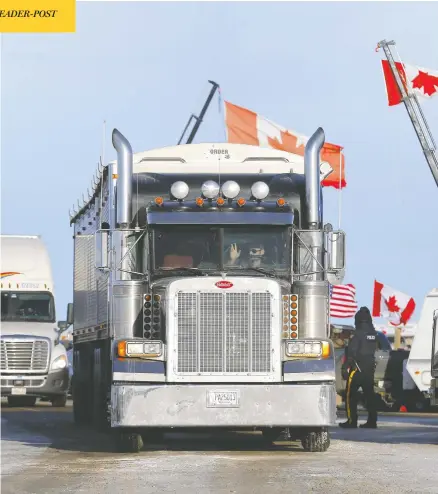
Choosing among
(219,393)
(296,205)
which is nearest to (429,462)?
(219,393)

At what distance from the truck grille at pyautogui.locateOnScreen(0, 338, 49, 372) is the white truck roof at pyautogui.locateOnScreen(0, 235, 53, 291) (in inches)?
55.2

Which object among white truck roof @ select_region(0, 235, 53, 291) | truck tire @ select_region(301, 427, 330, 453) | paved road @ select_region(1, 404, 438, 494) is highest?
white truck roof @ select_region(0, 235, 53, 291)

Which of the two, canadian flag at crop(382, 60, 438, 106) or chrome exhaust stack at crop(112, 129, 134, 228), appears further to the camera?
canadian flag at crop(382, 60, 438, 106)

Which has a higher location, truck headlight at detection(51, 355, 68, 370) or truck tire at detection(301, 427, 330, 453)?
truck headlight at detection(51, 355, 68, 370)

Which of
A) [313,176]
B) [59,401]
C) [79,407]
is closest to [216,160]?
[313,176]

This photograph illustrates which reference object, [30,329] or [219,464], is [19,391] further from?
[219,464]

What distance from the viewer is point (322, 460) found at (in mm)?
17578

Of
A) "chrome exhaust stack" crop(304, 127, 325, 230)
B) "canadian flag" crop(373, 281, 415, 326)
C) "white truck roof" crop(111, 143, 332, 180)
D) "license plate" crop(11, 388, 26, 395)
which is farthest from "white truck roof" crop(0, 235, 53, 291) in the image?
"canadian flag" crop(373, 281, 415, 326)

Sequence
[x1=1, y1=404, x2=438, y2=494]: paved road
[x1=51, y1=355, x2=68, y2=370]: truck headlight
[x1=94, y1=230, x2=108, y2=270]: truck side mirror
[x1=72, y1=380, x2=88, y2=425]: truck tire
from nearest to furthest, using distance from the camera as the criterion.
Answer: [x1=1, y1=404, x2=438, y2=494]: paved road → [x1=94, y1=230, x2=108, y2=270]: truck side mirror → [x1=72, y1=380, x2=88, y2=425]: truck tire → [x1=51, y1=355, x2=68, y2=370]: truck headlight

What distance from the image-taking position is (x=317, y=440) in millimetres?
18969

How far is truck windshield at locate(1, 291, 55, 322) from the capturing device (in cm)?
3198

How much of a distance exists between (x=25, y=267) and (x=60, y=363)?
7.40ft

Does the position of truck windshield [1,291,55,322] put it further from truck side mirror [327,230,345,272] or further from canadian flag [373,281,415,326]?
canadian flag [373,281,415,326]

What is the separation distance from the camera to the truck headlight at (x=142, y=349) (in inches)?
715
